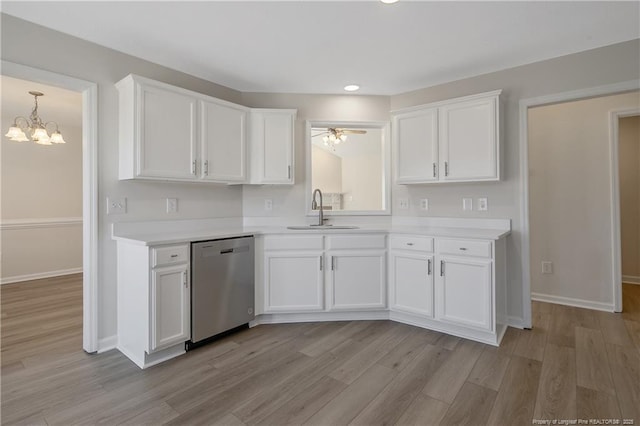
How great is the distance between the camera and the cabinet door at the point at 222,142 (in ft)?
9.32

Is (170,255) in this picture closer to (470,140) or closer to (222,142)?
(222,142)

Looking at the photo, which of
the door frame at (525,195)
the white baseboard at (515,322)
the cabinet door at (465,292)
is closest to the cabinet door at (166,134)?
the cabinet door at (465,292)

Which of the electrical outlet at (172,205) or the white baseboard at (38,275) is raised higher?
the electrical outlet at (172,205)

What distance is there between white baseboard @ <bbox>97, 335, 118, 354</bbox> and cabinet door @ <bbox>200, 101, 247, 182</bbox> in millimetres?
1448

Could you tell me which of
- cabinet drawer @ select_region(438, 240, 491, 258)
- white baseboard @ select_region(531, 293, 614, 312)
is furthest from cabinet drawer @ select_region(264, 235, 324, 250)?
white baseboard @ select_region(531, 293, 614, 312)

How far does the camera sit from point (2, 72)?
2.07 m

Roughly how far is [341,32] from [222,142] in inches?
55.0

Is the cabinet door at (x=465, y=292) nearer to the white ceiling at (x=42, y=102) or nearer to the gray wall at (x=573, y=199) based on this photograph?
the gray wall at (x=573, y=199)

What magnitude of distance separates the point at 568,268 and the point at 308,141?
10.3 ft

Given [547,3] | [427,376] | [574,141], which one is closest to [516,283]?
[427,376]

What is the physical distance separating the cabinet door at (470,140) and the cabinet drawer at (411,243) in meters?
0.64

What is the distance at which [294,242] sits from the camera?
2967 mm

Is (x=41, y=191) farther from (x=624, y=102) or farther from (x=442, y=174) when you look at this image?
(x=624, y=102)

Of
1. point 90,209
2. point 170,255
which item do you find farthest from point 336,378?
point 90,209
